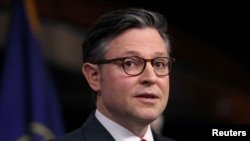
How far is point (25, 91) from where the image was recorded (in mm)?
1655

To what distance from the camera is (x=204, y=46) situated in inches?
80.8

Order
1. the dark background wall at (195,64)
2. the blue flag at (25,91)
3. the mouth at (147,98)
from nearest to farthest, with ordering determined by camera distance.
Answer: the mouth at (147,98) < the blue flag at (25,91) < the dark background wall at (195,64)

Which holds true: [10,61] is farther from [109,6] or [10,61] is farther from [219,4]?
[219,4]

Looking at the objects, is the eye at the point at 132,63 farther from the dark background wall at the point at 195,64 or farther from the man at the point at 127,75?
the dark background wall at the point at 195,64

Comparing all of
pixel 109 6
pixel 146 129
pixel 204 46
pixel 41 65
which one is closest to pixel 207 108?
pixel 204 46

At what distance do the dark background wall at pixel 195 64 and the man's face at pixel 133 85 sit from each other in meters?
0.95

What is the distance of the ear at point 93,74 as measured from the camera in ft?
3.27

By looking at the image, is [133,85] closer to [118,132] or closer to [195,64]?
[118,132]

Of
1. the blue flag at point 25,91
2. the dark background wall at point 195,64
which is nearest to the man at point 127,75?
the blue flag at point 25,91

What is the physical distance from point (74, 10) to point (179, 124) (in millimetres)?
645

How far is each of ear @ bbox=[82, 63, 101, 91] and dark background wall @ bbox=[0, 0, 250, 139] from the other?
888 millimetres

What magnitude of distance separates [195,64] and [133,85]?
117cm

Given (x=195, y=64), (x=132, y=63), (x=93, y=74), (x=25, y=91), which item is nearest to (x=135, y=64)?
(x=132, y=63)

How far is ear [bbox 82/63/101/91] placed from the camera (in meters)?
1.00
